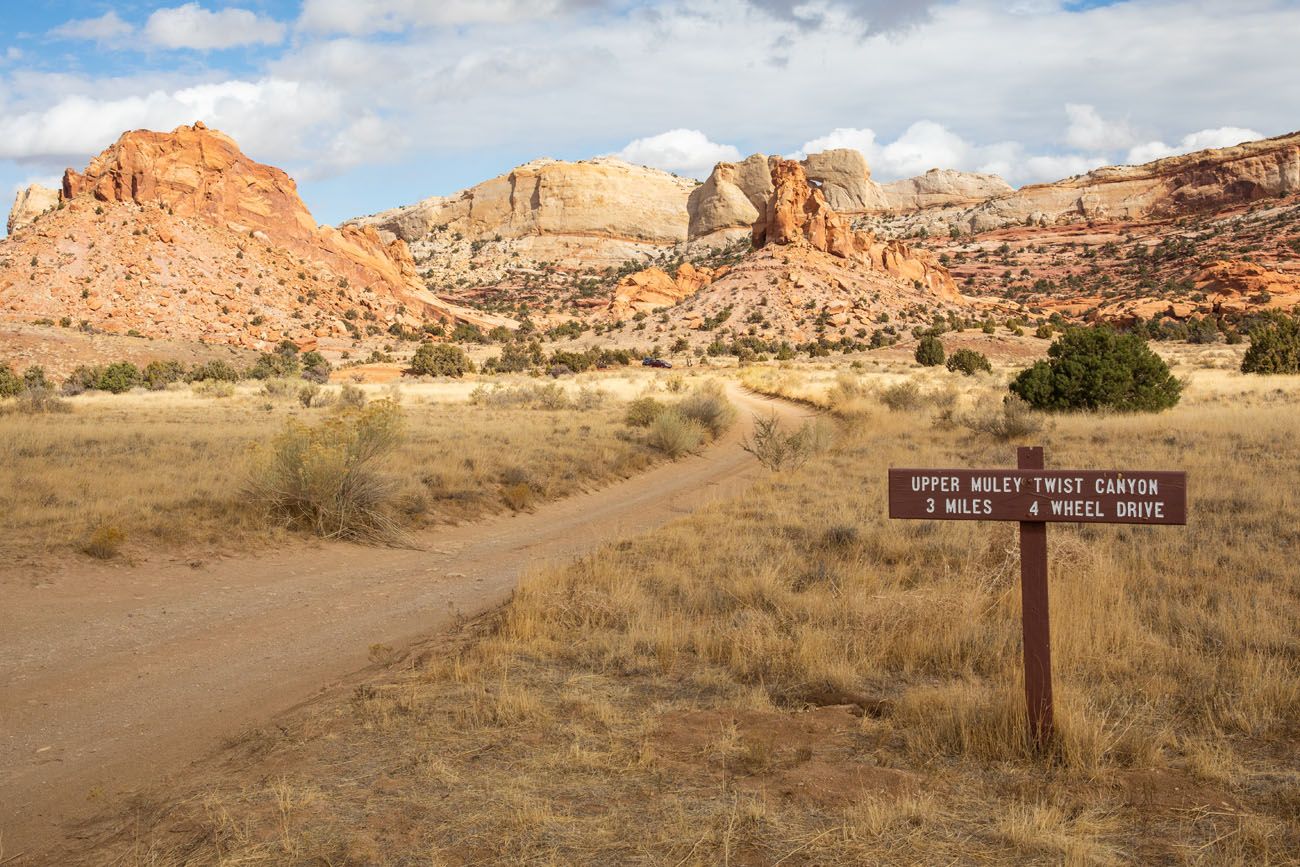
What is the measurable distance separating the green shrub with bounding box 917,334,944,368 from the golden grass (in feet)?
A: 97.9

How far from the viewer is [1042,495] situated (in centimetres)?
448

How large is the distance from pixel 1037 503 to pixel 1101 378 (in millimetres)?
19311

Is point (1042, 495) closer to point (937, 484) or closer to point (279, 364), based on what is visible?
point (937, 484)

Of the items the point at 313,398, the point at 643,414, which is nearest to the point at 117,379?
the point at 313,398

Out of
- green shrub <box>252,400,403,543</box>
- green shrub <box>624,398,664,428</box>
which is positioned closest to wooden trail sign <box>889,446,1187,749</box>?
green shrub <box>252,400,403,543</box>

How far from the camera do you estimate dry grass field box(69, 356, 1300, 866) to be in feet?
12.7

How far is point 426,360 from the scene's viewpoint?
165ft

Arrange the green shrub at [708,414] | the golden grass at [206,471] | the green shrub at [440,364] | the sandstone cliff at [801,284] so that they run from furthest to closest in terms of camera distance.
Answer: the sandstone cliff at [801,284] → the green shrub at [440,364] → the green shrub at [708,414] → the golden grass at [206,471]

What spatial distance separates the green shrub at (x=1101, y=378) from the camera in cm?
2156

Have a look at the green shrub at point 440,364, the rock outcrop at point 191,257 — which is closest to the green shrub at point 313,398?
the green shrub at point 440,364

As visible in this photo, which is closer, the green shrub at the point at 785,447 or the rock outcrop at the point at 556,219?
the green shrub at the point at 785,447

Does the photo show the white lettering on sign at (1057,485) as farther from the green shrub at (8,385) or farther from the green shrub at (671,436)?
the green shrub at (8,385)

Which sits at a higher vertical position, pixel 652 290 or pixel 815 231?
pixel 815 231

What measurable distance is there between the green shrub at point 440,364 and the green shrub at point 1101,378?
1328 inches
